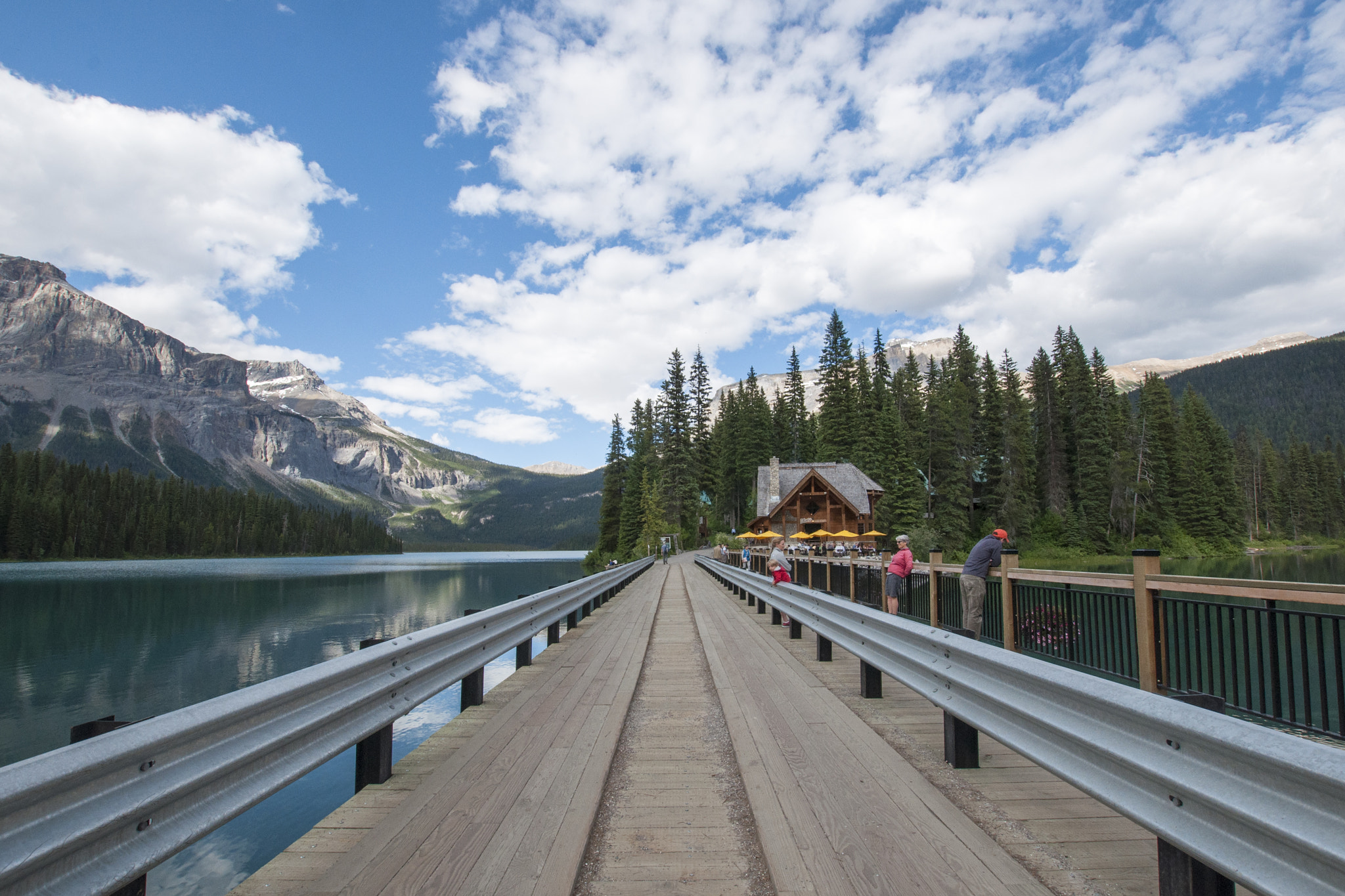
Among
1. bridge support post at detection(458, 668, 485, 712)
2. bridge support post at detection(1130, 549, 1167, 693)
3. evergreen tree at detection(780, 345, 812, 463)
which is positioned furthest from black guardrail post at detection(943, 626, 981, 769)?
evergreen tree at detection(780, 345, 812, 463)

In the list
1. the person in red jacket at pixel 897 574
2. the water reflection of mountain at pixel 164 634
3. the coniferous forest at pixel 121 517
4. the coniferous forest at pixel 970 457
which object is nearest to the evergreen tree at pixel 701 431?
the coniferous forest at pixel 970 457

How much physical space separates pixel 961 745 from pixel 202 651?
91.8ft

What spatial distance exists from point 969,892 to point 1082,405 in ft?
227

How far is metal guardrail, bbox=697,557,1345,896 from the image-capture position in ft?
5.37

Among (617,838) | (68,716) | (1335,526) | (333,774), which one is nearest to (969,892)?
(617,838)

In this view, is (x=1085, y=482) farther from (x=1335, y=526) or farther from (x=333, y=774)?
(x=333, y=774)

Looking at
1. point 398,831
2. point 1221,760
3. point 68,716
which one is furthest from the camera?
point 68,716

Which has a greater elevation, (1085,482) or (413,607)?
(1085,482)

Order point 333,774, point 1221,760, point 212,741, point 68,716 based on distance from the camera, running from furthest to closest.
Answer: point 68,716 → point 333,774 → point 212,741 → point 1221,760

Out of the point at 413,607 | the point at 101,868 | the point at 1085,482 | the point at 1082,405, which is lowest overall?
the point at 413,607

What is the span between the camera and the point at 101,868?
1776 millimetres

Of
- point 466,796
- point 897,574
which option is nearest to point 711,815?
point 466,796

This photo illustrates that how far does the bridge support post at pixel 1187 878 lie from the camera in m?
2.13

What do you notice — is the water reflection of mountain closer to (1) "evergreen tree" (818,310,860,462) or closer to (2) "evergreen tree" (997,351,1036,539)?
(1) "evergreen tree" (818,310,860,462)
